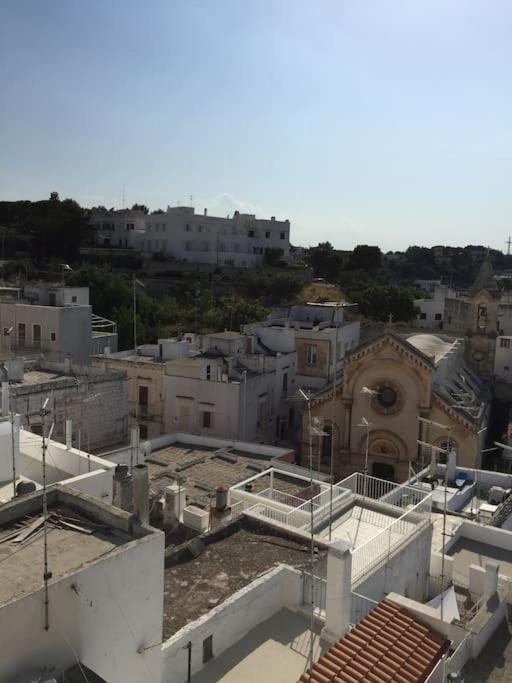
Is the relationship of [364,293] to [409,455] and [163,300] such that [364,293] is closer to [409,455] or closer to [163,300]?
[163,300]

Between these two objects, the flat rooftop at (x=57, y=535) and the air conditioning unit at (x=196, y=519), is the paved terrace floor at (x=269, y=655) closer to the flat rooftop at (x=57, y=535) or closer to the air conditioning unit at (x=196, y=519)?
the flat rooftop at (x=57, y=535)

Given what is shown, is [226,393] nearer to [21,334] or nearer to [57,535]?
[21,334]

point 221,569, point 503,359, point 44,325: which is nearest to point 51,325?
point 44,325

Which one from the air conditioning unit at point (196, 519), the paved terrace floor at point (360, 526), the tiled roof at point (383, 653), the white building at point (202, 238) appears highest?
the white building at point (202, 238)

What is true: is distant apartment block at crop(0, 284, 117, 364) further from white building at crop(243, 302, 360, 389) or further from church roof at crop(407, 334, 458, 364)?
church roof at crop(407, 334, 458, 364)

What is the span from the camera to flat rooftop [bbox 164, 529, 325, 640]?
1122 centimetres

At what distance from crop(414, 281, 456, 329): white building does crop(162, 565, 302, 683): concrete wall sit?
172ft

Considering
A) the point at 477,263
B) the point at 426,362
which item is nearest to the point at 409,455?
Answer: the point at 426,362

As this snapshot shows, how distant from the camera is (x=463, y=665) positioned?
36.6 feet

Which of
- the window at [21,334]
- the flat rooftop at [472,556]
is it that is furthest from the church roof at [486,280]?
the window at [21,334]

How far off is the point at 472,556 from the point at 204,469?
424 inches

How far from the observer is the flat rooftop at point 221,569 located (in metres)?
11.2

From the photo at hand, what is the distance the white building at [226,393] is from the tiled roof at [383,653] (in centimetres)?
2279

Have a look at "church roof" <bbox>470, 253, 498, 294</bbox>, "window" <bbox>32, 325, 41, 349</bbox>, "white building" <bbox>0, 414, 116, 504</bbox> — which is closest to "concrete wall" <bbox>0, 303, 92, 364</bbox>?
"window" <bbox>32, 325, 41, 349</bbox>
